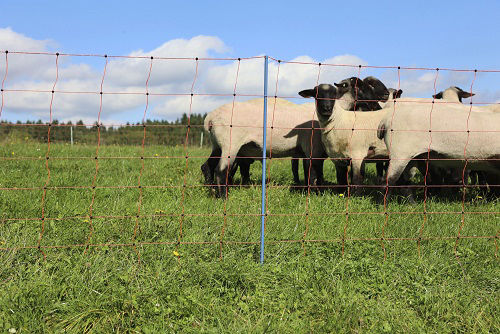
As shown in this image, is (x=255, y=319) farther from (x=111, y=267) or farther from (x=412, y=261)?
(x=412, y=261)

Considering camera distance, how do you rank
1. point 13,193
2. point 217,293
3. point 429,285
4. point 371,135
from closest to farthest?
point 217,293 → point 429,285 → point 13,193 → point 371,135

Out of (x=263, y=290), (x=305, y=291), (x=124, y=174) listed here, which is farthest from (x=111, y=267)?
(x=124, y=174)

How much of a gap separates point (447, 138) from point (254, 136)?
3051mm

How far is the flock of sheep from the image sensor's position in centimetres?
613

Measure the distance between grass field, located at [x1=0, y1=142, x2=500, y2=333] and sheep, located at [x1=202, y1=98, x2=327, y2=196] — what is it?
2216 millimetres

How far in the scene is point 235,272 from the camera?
142 inches

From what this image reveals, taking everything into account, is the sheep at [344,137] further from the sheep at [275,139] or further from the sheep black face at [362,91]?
the sheep black face at [362,91]

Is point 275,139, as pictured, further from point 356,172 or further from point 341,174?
point 356,172

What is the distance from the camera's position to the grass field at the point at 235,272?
3.15 metres


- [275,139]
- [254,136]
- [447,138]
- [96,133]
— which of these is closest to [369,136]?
[447,138]

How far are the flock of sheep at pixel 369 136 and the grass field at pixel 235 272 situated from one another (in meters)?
1.09

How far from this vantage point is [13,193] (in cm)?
557

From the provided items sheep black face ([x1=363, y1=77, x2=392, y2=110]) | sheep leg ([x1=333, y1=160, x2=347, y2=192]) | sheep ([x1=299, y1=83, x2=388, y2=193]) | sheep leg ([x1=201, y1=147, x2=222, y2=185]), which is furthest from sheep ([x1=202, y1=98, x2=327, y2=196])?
sheep black face ([x1=363, y1=77, x2=392, y2=110])

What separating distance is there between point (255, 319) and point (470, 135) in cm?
447
